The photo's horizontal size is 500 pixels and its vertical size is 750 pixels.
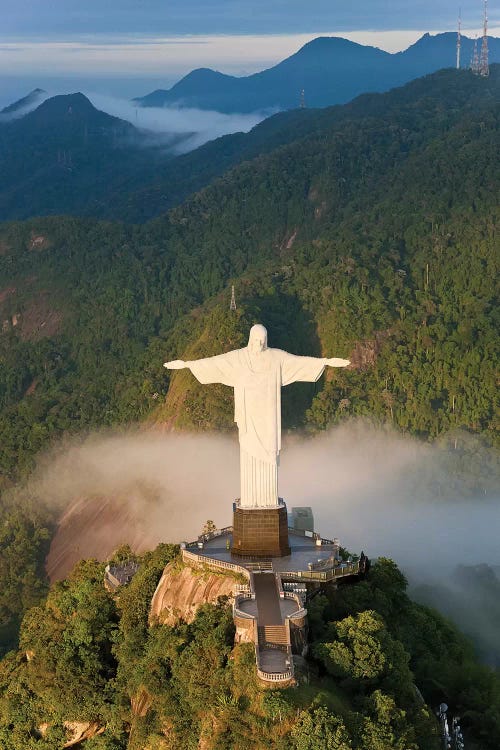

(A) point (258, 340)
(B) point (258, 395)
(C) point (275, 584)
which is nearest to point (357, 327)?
(B) point (258, 395)

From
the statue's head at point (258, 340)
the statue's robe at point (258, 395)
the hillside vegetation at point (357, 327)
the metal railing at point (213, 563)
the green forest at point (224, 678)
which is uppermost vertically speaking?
the statue's head at point (258, 340)

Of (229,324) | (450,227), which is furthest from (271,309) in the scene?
(450,227)

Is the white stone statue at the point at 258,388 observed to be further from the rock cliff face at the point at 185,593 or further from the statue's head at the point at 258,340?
the rock cliff face at the point at 185,593

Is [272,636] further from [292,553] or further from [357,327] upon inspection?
[357,327]

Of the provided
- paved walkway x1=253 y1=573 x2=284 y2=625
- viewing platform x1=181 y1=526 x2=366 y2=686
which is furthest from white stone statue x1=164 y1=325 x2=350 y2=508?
paved walkway x1=253 y1=573 x2=284 y2=625

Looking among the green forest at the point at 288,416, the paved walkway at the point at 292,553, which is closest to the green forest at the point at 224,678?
the green forest at the point at 288,416

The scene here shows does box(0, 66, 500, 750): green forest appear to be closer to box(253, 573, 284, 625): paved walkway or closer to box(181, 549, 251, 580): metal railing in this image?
box(253, 573, 284, 625): paved walkway
